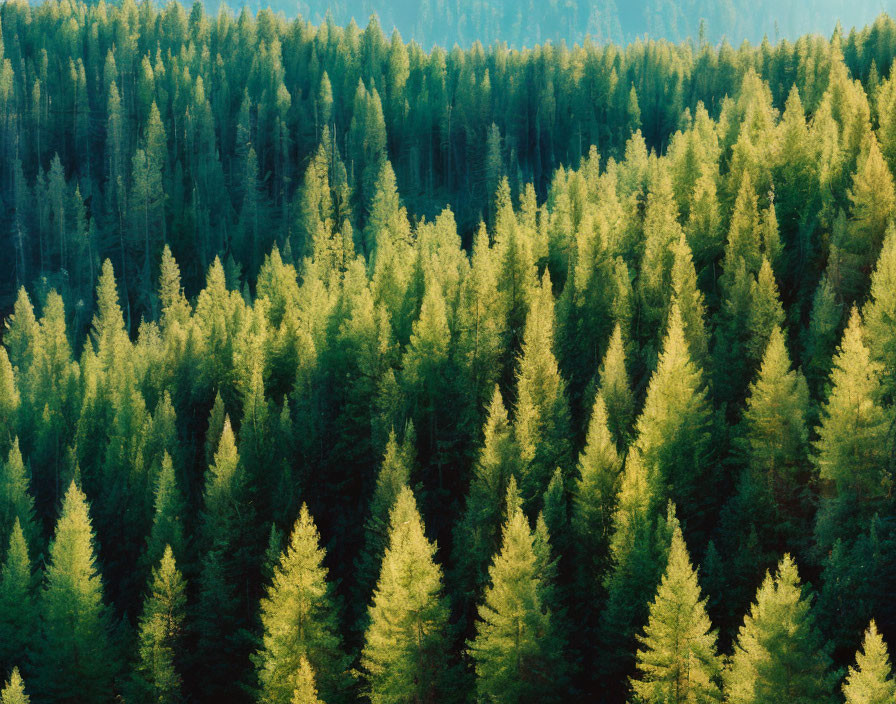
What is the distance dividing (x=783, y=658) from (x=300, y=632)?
68.5 ft

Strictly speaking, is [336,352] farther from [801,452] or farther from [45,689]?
[801,452]

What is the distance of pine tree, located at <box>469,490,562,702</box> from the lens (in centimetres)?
3562

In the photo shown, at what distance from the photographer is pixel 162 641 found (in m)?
44.1

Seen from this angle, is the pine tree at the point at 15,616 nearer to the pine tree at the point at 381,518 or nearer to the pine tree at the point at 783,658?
the pine tree at the point at 381,518

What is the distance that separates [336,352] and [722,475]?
93.2ft

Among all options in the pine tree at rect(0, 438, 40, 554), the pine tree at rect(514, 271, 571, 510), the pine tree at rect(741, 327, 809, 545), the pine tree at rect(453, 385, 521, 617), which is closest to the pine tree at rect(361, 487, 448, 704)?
the pine tree at rect(453, 385, 521, 617)

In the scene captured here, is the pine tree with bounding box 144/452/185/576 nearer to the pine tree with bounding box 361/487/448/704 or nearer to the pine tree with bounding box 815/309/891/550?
the pine tree with bounding box 361/487/448/704

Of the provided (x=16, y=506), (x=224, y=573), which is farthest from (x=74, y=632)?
(x=16, y=506)

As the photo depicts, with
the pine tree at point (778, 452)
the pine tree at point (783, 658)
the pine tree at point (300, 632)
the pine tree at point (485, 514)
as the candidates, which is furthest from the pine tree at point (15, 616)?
the pine tree at point (778, 452)

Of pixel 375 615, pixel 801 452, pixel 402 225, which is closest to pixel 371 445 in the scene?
pixel 375 615

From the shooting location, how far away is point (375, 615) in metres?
37.1

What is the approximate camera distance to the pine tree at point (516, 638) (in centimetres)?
3562

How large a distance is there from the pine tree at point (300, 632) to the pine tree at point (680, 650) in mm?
14802

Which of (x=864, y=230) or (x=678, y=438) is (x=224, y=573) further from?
(x=864, y=230)
